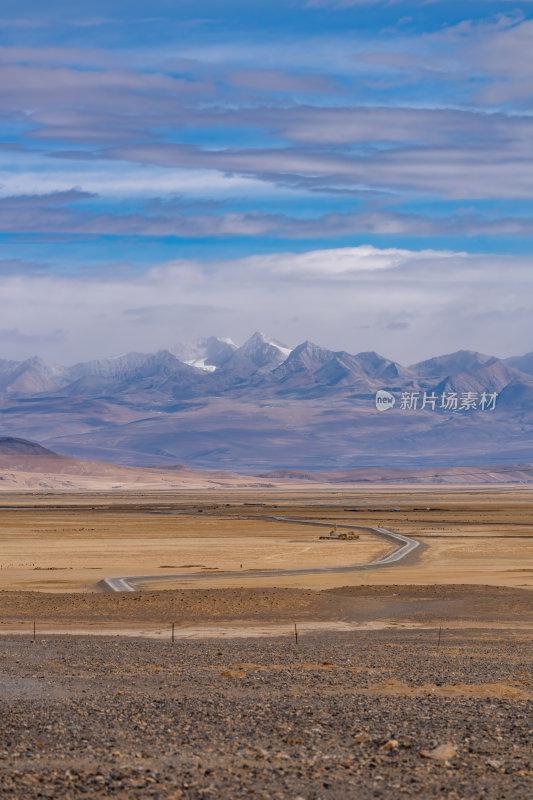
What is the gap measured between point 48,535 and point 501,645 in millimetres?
67579

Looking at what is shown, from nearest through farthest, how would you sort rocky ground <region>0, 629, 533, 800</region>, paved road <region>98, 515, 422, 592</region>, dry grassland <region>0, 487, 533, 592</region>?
rocky ground <region>0, 629, 533, 800</region> → paved road <region>98, 515, 422, 592</region> → dry grassland <region>0, 487, 533, 592</region>

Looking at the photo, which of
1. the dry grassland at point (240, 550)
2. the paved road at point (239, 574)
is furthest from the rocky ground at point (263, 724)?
the dry grassland at point (240, 550)

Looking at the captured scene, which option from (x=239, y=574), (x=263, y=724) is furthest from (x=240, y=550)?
(x=263, y=724)

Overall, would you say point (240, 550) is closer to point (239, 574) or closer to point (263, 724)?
point (239, 574)

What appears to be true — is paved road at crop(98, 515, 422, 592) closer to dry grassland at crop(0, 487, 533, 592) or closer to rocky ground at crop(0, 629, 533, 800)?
dry grassland at crop(0, 487, 533, 592)

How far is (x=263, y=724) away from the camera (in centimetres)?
1499

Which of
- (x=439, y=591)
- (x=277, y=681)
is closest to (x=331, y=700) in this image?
(x=277, y=681)

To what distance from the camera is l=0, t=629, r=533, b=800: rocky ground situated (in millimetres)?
11586

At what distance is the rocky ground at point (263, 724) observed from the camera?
456 inches

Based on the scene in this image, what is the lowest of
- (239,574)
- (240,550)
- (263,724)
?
(240,550)

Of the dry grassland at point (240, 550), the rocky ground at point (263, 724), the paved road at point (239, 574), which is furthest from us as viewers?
the dry grassland at point (240, 550)

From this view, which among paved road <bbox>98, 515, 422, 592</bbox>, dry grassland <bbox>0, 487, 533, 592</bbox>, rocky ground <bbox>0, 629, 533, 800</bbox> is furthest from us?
dry grassland <bbox>0, 487, 533, 592</bbox>

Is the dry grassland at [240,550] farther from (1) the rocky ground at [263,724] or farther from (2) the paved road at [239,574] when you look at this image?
(1) the rocky ground at [263,724]

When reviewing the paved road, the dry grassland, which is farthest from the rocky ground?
the dry grassland
